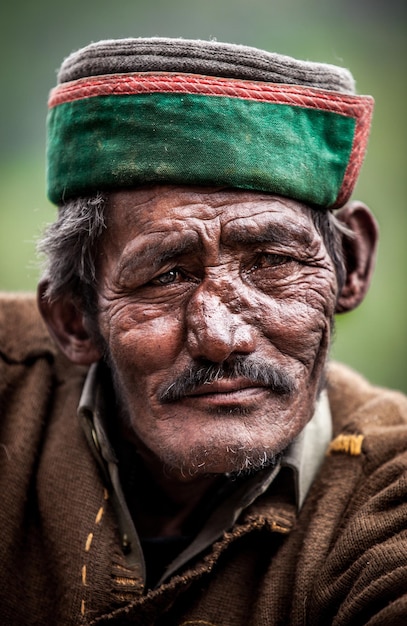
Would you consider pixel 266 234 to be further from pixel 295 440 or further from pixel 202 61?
pixel 295 440

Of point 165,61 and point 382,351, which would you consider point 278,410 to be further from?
point 382,351

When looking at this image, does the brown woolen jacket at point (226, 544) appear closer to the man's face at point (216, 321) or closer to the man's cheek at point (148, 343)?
the man's face at point (216, 321)

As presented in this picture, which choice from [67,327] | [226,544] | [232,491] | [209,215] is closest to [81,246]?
[67,327]

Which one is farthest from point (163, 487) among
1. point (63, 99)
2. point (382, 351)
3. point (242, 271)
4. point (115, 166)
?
point (382, 351)

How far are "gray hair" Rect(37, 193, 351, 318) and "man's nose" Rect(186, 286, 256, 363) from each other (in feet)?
1.46

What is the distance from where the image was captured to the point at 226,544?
2.56 m

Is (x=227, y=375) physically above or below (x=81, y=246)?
below

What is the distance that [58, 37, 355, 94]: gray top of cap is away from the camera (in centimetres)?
251

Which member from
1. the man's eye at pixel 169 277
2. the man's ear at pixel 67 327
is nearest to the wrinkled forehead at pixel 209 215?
the man's eye at pixel 169 277

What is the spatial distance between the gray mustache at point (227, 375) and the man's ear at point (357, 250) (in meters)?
0.52

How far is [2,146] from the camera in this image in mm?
8109

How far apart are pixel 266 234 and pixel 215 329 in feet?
1.14

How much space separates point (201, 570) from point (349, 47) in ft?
22.1

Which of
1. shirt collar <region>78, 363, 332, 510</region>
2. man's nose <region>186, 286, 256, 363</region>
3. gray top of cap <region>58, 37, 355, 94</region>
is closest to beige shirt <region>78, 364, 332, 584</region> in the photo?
shirt collar <region>78, 363, 332, 510</region>
